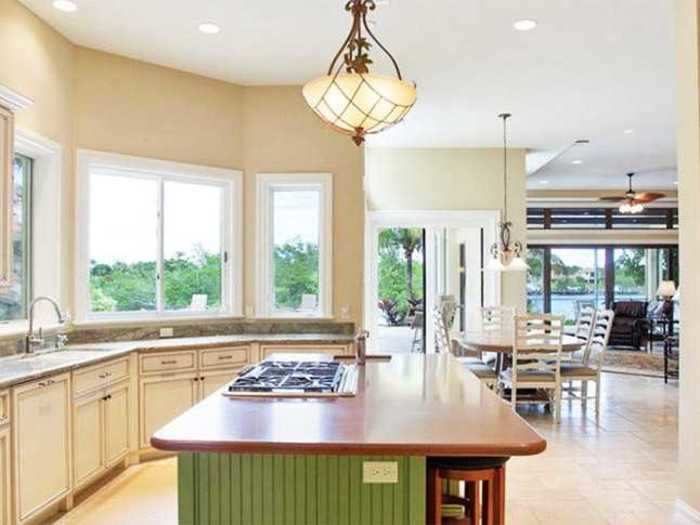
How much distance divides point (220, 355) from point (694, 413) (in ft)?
10.6

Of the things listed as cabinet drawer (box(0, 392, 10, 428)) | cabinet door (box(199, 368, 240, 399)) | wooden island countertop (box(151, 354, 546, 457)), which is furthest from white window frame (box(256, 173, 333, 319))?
wooden island countertop (box(151, 354, 546, 457))

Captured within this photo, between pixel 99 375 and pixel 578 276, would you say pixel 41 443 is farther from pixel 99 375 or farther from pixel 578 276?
pixel 578 276

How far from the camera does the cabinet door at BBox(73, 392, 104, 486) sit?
3.65 metres

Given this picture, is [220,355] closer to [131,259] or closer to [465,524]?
[131,259]

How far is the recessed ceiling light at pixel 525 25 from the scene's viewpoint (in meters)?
4.18

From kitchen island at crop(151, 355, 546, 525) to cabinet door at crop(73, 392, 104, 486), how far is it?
1847 mm

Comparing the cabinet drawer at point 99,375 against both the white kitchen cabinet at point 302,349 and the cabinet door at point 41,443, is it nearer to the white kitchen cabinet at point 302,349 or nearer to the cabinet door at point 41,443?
the cabinet door at point 41,443

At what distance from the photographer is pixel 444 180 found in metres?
8.08

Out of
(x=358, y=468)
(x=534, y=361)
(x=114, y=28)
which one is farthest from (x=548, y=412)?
(x=114, y=28)

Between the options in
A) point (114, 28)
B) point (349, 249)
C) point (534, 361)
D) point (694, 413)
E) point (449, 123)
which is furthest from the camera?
point (449, 123)

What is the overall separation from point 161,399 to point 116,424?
0.41 metres

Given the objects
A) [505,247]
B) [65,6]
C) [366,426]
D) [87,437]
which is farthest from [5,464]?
[505,247]

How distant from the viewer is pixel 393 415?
2.21 metres

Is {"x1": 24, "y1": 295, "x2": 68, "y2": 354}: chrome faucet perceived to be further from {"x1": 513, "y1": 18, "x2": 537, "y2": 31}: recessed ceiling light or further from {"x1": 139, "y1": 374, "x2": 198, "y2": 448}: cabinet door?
{"x1": 513, "y1": 18, "x2": 537, "y2": 31}: recessed ceiling light
